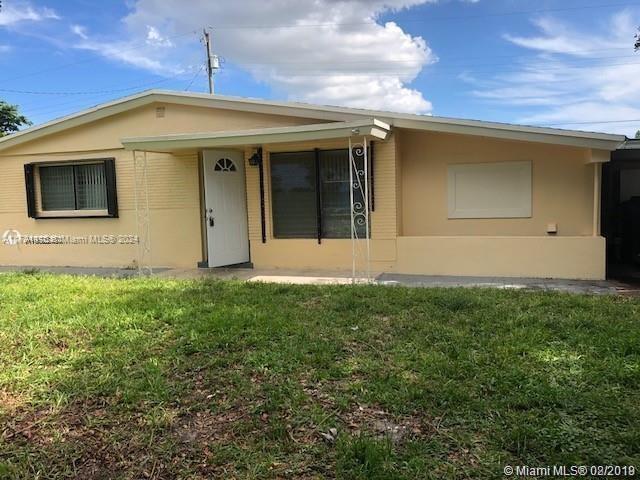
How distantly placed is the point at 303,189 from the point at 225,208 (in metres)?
1.47

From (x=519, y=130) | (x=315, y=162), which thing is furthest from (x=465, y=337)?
(x=315, y=162)

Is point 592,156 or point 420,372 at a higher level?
point 592,156

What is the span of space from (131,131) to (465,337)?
849cm

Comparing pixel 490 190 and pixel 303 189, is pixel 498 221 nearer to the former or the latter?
pixel 490 190

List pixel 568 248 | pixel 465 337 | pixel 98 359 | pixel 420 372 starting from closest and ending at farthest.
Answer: pixel 420 372
pixel 98 359
pixel 465 337
pixel 568 248

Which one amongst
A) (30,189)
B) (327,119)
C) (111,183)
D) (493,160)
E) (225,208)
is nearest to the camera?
(327,119)

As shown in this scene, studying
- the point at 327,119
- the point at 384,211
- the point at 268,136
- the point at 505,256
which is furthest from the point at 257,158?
the point at 505,256

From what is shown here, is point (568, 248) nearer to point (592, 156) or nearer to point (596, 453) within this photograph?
point (592, 156)

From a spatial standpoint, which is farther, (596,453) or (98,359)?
(98,359)

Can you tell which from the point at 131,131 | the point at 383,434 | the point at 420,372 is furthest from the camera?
the point at 131,131

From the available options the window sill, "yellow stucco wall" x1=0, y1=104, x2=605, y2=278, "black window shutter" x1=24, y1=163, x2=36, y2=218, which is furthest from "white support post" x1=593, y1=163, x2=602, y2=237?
"black window shutter" x1=24, y1=163, x2=36, y2=218

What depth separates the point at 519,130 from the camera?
823cm

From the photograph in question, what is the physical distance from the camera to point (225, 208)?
382 inches

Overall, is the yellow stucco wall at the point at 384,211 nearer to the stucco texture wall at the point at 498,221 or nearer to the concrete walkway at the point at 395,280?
the stucco texture wall at the point at 498,221
